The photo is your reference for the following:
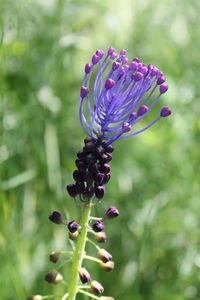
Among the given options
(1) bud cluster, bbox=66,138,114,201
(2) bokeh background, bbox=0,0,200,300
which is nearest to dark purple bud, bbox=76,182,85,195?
(1) bud cluster, bbox=66,138,114,201

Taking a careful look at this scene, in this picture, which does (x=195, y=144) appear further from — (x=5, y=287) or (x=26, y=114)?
(x=5, y=287)

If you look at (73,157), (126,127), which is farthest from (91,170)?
(73,157)

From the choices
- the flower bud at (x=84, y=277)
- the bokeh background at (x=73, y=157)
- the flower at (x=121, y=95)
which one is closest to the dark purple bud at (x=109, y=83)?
the flower at (x=121, y=95)

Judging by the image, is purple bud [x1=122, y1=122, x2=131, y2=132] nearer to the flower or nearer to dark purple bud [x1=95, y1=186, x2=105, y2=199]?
the flower

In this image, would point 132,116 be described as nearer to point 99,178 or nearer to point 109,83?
point 109,83

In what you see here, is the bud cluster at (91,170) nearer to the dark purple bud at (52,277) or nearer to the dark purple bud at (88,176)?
the dark purple bud at (88,176)

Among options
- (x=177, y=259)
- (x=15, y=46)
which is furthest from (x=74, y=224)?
(x=15, y=46)

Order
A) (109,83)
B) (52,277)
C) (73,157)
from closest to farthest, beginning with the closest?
(109,83) → (52,277) → (73,157)
